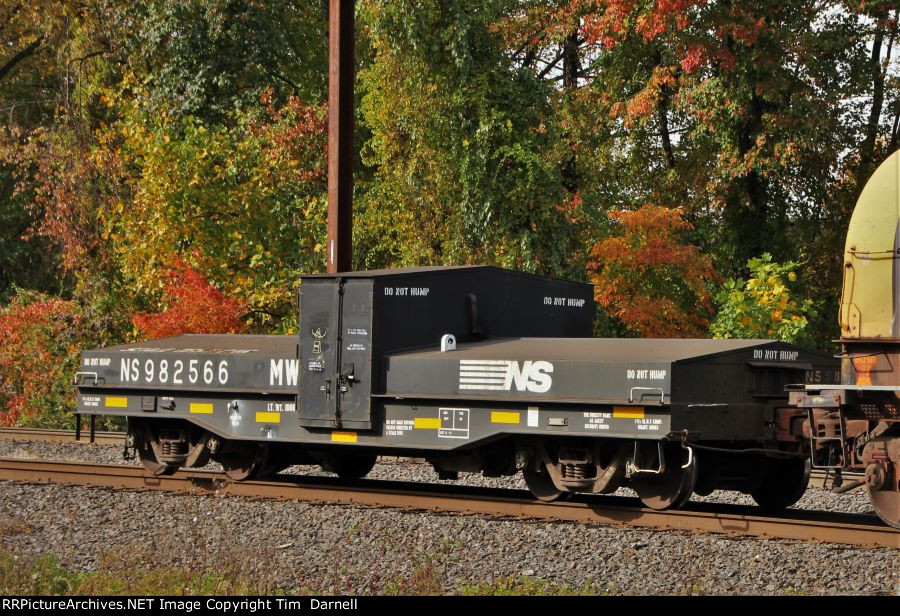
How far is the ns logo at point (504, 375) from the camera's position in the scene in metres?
11.3

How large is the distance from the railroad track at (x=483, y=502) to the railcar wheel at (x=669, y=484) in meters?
0.17

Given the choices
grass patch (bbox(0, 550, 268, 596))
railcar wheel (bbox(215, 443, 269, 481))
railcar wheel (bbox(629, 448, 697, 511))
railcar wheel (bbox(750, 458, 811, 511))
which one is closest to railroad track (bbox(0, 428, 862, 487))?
railcar wheel (bbox(215, 443, 269, 481))

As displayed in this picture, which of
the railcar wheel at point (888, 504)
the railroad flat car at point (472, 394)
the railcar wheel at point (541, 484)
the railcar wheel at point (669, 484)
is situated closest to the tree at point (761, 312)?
the railroad flat car at point (472, 394)

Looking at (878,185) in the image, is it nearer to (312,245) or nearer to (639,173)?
(312,245)

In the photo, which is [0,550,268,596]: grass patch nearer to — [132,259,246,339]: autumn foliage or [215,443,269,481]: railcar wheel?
[215,443,269,481]: railcar wheel

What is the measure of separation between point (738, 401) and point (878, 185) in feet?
7.85

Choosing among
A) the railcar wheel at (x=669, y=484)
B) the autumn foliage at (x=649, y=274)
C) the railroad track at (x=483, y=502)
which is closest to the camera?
the railroad track at (x=483, y=502)

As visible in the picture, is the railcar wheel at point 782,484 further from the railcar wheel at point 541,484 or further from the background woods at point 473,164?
the background woods at point 473,164

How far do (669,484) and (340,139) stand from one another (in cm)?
757

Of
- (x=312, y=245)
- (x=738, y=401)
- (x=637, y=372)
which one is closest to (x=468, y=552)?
(x=637, y=372)

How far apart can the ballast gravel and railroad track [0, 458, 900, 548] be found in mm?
348

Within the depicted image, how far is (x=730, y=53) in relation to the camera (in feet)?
79.9

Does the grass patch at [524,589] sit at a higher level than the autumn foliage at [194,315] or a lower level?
lower

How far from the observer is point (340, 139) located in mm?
16641
